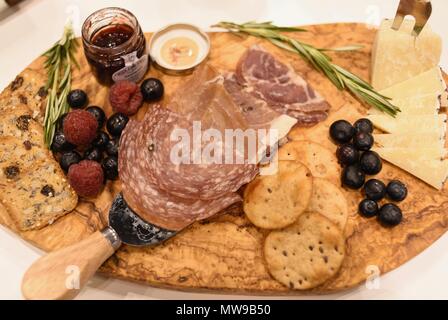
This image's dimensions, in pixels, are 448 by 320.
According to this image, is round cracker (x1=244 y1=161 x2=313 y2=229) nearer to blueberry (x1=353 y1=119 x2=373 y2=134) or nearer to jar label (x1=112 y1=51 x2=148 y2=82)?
blueberry (x1=353 y1=119 x2=373 y2=134)

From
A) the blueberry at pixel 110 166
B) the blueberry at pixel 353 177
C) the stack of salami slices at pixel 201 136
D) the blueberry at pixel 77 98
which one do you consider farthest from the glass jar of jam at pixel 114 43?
the blueberry at pixel 353 177

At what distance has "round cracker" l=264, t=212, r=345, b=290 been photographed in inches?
61.2

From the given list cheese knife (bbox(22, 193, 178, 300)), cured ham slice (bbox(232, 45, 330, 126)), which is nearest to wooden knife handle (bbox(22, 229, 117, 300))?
cheese knife (bbox(22, 193, 178, 300))

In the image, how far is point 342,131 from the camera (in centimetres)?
177

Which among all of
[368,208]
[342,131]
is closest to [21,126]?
[342,131]

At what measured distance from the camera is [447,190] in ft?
5.72

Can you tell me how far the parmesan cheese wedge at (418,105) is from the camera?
70.6 inches

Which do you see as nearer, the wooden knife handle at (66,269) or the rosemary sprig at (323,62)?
the wooden knife handle at (66,269)

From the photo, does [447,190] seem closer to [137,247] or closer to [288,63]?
[288,63]

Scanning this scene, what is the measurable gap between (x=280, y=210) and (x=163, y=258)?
447 mm

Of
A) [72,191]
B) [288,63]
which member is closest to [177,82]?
[288,63]

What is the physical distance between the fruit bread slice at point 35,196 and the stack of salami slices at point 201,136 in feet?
0.78

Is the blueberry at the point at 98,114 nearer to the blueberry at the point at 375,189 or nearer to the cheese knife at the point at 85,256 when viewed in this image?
the cheese knife at the point at 85,256

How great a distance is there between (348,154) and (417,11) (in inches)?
24.3
